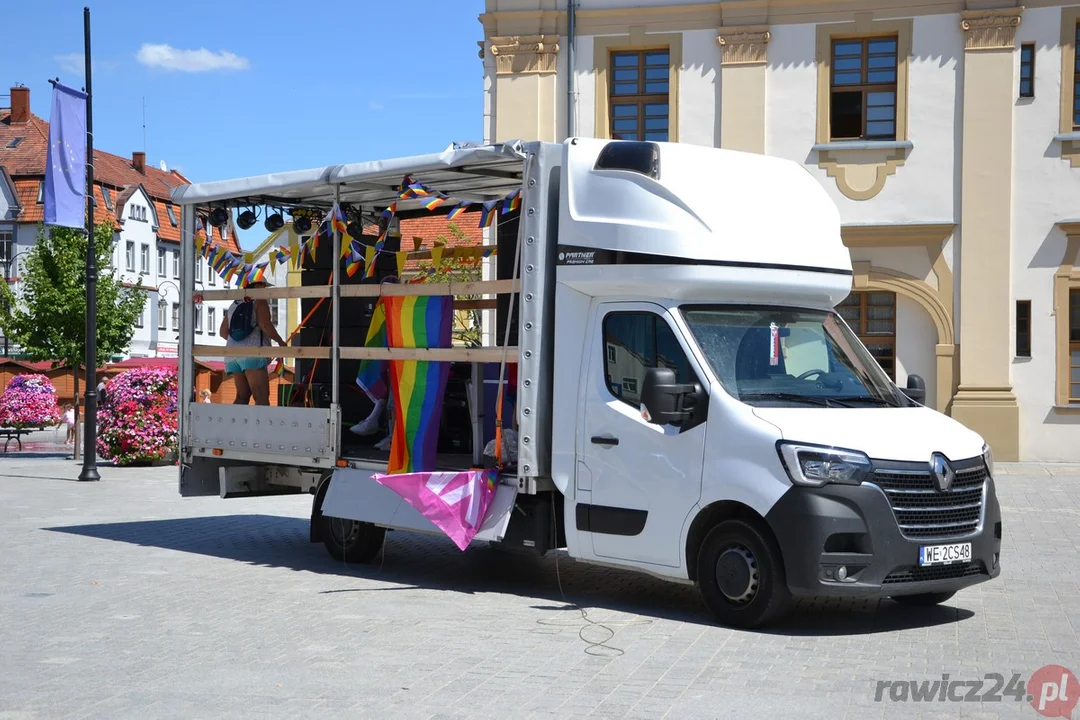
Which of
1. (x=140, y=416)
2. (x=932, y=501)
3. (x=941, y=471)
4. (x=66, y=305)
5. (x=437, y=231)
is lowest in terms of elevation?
(x=140, y=416)

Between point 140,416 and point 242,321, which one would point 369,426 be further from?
point 140,416

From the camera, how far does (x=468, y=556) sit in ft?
39.8

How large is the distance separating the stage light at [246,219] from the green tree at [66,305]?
17648 mm

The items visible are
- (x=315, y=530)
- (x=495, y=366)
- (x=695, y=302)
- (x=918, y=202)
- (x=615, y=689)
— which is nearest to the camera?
(x=615, y=689)

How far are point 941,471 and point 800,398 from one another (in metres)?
0.98

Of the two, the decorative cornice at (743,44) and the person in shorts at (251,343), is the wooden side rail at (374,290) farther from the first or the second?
the decorative cornice at (743,44)

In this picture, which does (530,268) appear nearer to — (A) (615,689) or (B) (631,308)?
(B) (631,308)

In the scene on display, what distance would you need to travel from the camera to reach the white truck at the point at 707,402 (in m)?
8.17

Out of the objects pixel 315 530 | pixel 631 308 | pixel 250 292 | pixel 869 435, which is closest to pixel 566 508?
pixel 631 308

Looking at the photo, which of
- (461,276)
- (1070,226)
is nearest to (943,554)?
(461,276)

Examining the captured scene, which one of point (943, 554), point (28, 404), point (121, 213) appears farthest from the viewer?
point (121, 213)

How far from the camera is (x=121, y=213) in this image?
6719 centimetres

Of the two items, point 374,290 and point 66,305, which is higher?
point 66,305

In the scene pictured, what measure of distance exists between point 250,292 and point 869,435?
240 inches
